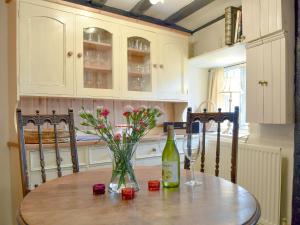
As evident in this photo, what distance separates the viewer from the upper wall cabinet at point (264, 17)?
6.19 feet

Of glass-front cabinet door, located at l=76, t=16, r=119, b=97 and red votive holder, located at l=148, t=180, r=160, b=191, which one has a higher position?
glass-front cabinet door, located at l=76, t=16, r=119, b=97

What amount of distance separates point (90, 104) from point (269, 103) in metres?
1.69

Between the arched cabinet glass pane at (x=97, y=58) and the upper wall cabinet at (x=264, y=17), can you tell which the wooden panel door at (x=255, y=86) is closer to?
the upper wall cabinet at (x=264, y=17)

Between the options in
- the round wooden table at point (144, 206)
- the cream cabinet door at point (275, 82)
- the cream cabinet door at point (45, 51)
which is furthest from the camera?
the cream cabinet door at point (45, 51)

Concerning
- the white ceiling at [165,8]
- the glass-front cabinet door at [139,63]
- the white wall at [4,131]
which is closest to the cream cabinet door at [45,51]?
the white wall at [4,131]

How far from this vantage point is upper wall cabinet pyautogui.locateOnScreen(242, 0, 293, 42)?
74.2 inches

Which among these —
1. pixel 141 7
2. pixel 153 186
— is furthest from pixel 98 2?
pixel 153 186

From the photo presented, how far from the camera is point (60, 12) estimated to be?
2199mm

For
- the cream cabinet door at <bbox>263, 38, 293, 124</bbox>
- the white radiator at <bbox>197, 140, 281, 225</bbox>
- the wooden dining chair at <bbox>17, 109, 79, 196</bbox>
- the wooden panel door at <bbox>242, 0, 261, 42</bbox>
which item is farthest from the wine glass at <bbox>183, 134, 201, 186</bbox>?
the wooden panel door at <bbox>242, 0, 261, 42</bbox>

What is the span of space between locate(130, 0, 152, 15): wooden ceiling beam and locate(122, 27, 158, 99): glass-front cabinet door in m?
0.27

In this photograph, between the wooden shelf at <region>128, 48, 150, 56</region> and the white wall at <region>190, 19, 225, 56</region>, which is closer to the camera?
the wooden shelf at <region>128, 48, 150, 56</region>

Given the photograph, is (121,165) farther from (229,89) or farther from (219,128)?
(229,89)

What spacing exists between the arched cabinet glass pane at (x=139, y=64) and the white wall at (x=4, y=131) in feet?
3.71

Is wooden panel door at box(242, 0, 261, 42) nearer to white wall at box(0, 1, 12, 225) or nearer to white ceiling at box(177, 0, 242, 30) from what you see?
white ceiling at box(177, 0, 242, 30)
